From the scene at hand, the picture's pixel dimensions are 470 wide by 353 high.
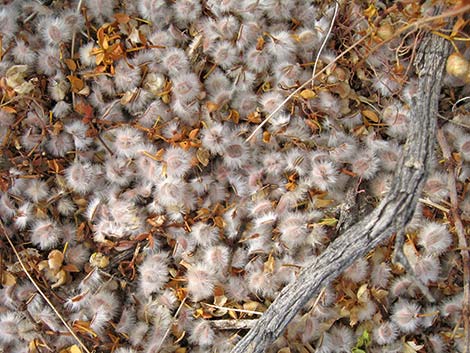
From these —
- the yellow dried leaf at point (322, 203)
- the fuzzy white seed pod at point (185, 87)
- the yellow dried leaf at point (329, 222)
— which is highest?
the fuzzy white seed pod at point (185, 87)

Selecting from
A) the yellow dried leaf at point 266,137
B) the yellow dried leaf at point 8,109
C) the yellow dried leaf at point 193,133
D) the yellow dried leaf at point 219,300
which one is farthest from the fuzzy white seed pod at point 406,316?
the yellow dried leaf at point 8,109

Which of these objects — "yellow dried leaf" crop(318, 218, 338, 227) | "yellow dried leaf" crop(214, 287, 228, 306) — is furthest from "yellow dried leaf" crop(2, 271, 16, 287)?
"yellow dried leaf" crop(318, 218, 338, 227)

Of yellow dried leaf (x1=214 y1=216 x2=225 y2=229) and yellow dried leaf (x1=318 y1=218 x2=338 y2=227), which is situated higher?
yellow dried leaf (x1=318 y1=218 x2=338 y2=227)

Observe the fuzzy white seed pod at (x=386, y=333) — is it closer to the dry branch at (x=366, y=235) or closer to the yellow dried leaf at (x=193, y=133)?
the dry branch at (x=366, y=235)

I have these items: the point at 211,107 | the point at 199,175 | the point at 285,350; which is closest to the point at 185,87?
the point at 211,107

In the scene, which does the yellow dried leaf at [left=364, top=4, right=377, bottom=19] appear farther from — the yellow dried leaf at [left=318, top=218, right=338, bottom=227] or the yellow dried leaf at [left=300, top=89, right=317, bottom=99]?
the yellow dried leaf at [left=318, top=218, right=338, bottom=227]

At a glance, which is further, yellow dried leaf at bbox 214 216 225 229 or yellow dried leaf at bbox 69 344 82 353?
yellow dried leaf at bbox 214 216 225 229
